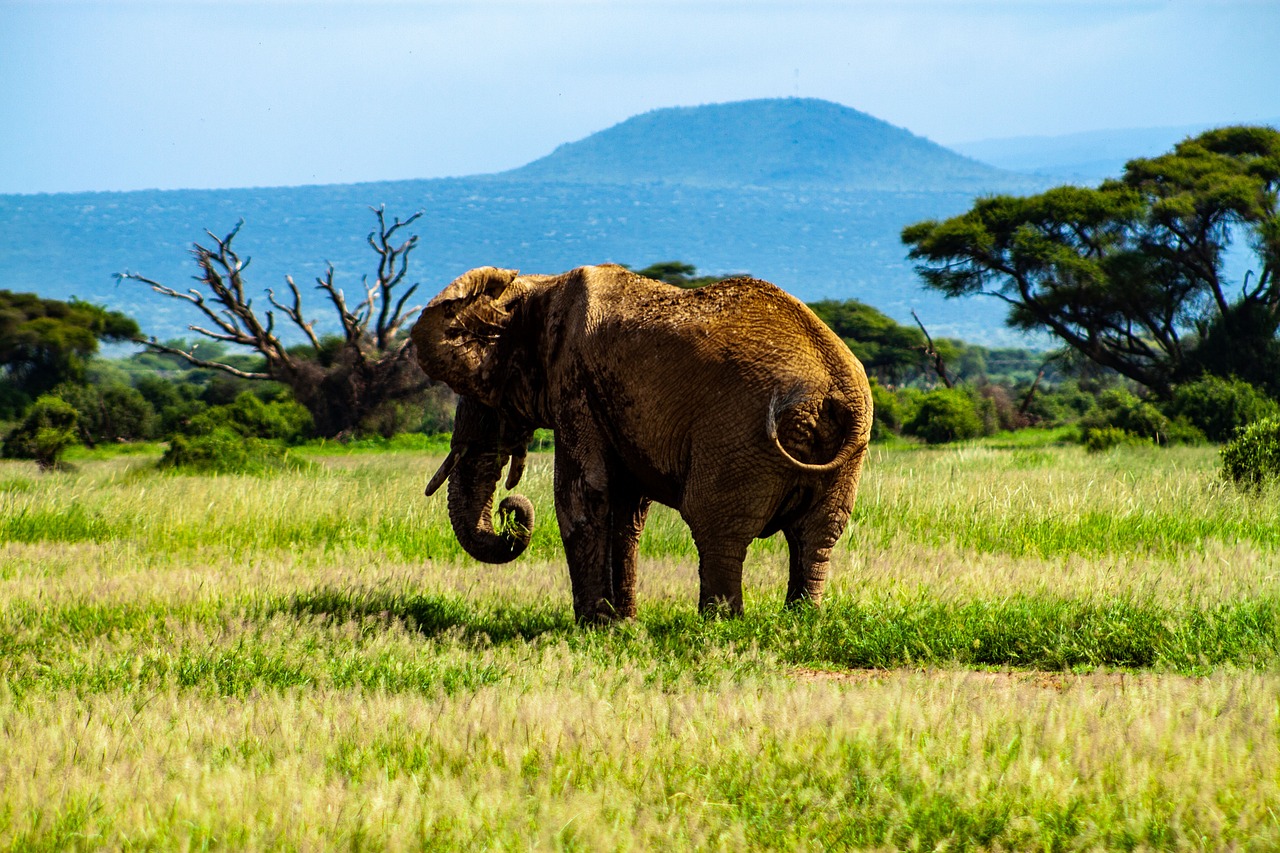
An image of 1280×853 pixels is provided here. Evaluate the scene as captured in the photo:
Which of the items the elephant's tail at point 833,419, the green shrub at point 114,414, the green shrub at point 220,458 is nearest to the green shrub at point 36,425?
the green shrub at point 114,414

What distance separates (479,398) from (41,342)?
1538 inches

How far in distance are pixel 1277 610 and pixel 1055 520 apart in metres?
4.32

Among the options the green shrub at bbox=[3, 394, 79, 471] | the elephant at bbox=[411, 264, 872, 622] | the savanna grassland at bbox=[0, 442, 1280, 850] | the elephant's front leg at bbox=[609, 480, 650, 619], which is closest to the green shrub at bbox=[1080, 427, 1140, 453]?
the savanna grassland at bbox=[0, 442, 1280, 850]

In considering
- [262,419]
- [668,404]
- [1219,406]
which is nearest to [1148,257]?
[1219,406]

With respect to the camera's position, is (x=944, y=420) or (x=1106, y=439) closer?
(x=1106, y=439)

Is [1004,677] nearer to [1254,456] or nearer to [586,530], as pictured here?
[586,530]

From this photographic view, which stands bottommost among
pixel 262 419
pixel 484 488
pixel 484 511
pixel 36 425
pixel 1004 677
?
pixel 262 419

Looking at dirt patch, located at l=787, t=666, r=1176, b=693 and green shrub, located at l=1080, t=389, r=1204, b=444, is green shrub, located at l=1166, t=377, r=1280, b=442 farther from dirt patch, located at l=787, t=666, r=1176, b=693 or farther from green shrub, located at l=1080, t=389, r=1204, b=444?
dirt patch, located at l=787, t=666, r=1176, b=693

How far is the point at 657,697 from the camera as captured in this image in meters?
5.34

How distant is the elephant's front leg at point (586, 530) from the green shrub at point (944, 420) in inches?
1065

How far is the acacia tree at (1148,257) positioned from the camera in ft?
114

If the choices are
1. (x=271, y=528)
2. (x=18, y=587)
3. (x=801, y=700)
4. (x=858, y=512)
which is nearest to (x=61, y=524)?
(x=271, y=528)

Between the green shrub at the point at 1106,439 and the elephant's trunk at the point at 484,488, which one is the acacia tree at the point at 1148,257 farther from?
the elephant's trunk at the point at 484,488

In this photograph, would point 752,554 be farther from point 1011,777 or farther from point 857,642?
point 1011,777
